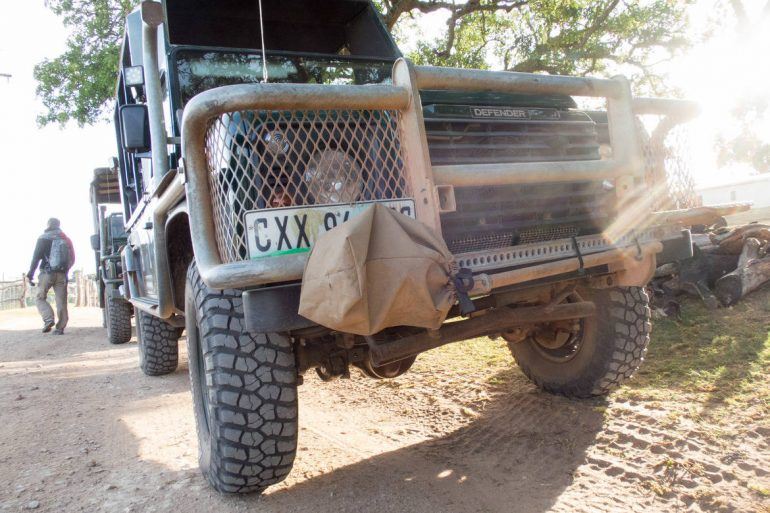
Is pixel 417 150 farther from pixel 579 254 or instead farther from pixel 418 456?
pixel 418 456

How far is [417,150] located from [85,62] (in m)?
10.9

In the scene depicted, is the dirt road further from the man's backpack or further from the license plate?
Result: the man's backpack

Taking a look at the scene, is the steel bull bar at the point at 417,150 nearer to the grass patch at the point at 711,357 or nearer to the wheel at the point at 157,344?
the grass patch at the point at 711,357

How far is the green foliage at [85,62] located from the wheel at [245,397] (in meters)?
9.33

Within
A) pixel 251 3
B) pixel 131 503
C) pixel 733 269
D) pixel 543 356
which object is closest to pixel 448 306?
pixel 131 503

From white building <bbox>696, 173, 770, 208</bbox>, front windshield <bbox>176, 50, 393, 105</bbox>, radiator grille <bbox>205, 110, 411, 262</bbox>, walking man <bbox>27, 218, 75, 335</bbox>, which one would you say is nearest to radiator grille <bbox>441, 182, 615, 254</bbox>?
radiator grille <bbox>205, 110, 411, 262</bbox>

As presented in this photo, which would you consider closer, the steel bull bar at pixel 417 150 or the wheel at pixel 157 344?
the steel bull bar at pixel 417 150

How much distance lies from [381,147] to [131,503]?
2.03 m

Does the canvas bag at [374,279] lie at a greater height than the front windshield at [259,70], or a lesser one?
lesser

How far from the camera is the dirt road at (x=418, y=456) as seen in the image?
254 cm

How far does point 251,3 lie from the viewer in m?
4.34

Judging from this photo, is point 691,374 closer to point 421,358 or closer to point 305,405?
point 421,358

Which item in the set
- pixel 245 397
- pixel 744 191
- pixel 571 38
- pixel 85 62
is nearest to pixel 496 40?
pixel 571 38

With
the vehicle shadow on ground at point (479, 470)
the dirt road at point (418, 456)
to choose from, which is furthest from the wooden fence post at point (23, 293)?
the vehicle shadow on ground at point (479, 470)
